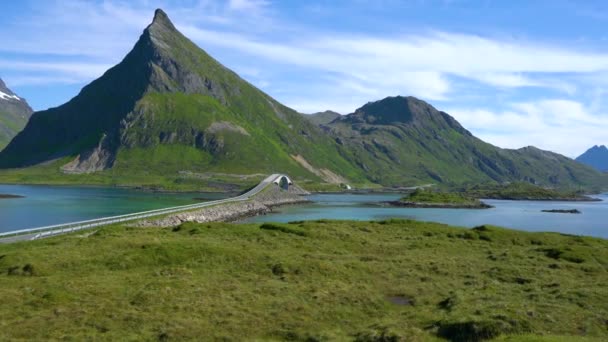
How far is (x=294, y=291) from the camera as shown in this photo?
127ft

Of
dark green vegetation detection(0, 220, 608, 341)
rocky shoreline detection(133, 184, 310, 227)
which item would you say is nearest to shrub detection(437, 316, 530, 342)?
dark green vegetation detection(0, 220, 608, 341)

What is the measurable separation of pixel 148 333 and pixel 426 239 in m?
51.2

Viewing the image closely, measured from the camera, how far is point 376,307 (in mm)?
36250

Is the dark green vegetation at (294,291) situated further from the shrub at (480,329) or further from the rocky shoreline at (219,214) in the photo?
the rocky shoreline at (219,214)

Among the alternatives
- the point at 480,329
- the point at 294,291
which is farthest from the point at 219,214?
the point at 480,329

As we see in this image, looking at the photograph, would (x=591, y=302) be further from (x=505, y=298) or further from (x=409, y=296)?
(x=409, y=296)

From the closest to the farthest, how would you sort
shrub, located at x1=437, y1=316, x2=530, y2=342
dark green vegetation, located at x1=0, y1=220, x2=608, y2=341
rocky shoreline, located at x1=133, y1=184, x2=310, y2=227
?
shrub, located at x1=437, y1=316, x2=530, y2=342 → dark green vegetation, located at x1=0, y1=220, x2=608, y2=341 → rocky shoreline, located at x1=133, y1=184, x2=310, y2=227

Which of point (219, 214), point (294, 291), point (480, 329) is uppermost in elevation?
point (480, 329)

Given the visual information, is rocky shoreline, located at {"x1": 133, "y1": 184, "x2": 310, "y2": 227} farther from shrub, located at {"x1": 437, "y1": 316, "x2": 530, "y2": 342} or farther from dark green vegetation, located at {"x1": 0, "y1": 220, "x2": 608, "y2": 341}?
shrub, located at {"x1": 437, "y1": 316, "x2": 530, "y2": 342}

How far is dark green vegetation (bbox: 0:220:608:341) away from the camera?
29266 millimetres

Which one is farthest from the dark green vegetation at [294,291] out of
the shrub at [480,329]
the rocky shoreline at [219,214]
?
the rocky shoreline at [219,214]

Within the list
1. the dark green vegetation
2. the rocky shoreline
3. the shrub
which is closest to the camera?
the shrub

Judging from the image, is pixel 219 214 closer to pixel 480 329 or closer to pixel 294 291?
pixel 294 291

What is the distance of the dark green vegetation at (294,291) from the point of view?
2927 centimetres
